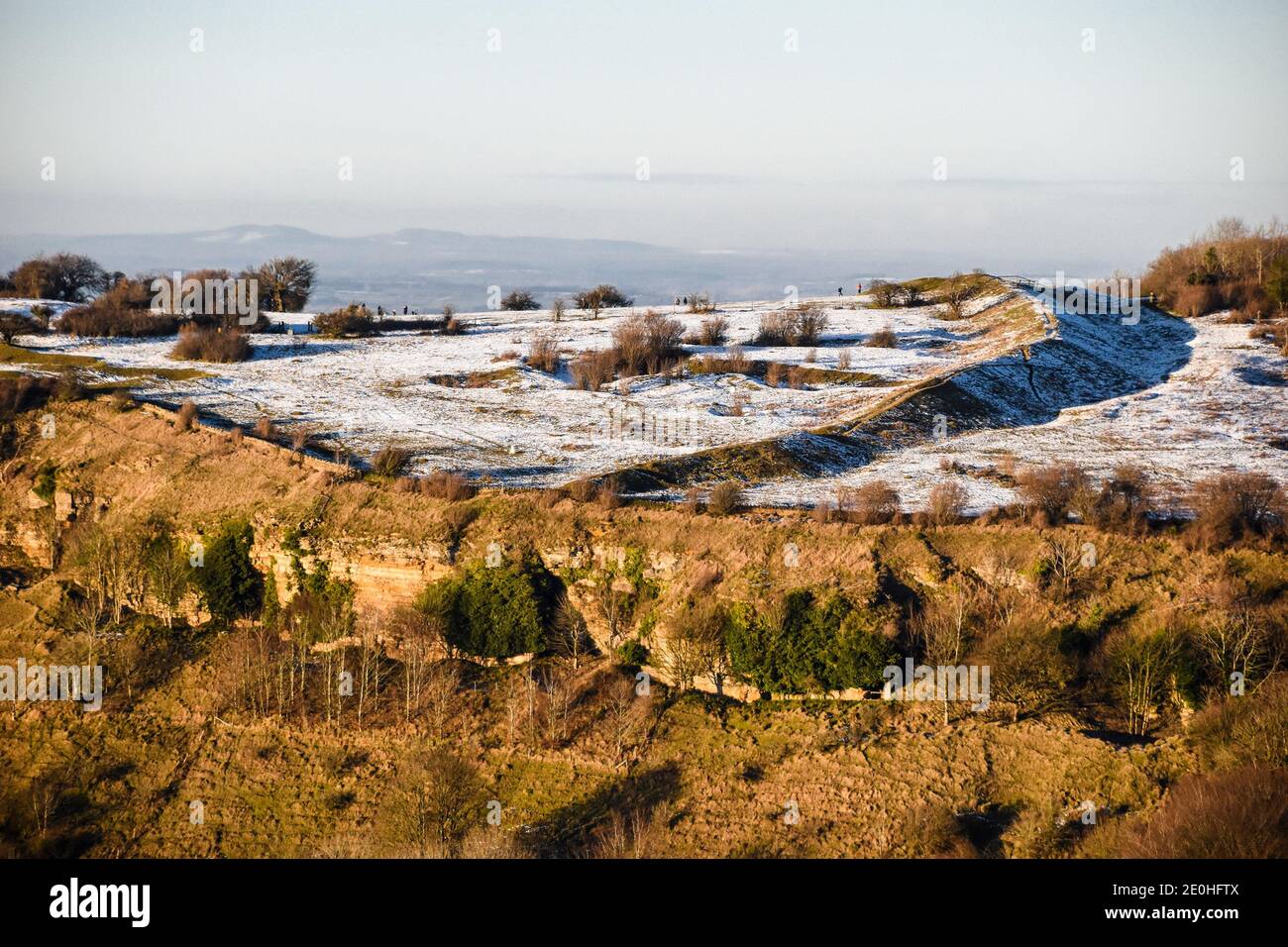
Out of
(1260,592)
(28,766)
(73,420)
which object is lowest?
(28,766)

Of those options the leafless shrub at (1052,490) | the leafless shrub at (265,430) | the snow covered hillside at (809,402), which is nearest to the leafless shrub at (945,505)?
the snow covered hillside at (809,402)

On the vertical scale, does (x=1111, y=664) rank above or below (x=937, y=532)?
below

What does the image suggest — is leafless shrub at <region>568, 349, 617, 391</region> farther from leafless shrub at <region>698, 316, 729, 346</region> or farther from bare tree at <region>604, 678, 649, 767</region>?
bare tree at <region>604, 678, 649, 767</region>

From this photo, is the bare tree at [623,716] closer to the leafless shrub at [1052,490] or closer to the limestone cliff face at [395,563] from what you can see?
the limestone cliff face at [395,563]

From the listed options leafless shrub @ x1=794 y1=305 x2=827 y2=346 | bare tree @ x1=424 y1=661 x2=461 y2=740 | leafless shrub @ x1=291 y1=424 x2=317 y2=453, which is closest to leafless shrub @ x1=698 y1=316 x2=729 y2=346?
leafless shrub @ x1=794 y1=305 x2=827 y2=346

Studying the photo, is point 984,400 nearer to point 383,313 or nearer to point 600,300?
point 600,300
